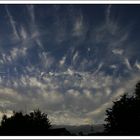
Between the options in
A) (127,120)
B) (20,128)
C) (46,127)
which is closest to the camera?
(20,128)

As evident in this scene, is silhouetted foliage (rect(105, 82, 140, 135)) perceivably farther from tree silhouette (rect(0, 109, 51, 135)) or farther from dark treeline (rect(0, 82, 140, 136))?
tree silhouette (rect(0, 109, 51, 135))

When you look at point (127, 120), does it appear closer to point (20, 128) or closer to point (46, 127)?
point (46, 127)

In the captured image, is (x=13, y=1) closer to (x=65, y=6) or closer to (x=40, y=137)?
(x=65, y=6)

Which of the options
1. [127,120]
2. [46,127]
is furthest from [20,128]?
[127,120]

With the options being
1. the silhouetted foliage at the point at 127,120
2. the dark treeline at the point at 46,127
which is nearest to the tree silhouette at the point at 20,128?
the dark treeline at the point at 46,127

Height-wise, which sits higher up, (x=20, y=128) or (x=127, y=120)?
(x=127, y=120)

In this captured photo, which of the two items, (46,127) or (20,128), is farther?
(46,127)

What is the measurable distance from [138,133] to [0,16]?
2.83 metres

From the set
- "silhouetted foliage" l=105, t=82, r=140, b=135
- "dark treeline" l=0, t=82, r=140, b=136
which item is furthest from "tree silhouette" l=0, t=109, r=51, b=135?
"silhouetted foliage" l=105, t=82, r=140, b=135

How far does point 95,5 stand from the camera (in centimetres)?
470

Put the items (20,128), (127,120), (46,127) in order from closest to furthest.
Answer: (20,128) → (46,127) → (127,120)

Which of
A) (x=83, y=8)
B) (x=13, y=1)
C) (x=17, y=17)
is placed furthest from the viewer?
(x=17, y=17)

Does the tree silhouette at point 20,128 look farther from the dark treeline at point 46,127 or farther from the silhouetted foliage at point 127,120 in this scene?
the silhouetted foliage at point 127,120

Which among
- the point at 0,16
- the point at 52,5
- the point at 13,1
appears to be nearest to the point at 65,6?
the point at 52,5
